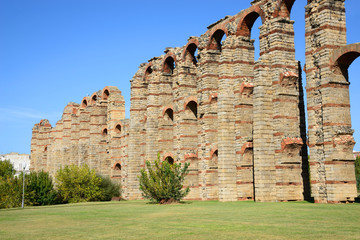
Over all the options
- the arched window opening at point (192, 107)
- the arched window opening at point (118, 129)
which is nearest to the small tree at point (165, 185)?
the arched window opening at point (192, 107)

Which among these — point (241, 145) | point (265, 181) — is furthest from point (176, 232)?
point (241, 145)

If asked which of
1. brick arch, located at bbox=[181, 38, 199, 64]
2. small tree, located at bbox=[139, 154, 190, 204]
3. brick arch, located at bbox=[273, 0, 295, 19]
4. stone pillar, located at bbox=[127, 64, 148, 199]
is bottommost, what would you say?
small tree, located at bbox=[139, 154, 190, 204]

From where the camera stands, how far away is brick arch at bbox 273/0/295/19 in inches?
855

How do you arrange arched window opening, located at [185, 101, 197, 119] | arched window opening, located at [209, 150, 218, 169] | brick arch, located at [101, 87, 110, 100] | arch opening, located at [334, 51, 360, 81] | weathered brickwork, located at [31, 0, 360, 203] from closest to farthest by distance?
arch opening, located at [334, 51, 360, 81] < weathered brickwork, located at [31, 0, 360, 203] < arched window opening, located at [209, 150, 218, 169] < arched window opening, located at [185, 101, 197, 119] < brick arch, located at [101, 87, 110, 100]

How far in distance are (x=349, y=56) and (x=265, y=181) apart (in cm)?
721

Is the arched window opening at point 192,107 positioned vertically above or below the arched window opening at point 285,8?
below

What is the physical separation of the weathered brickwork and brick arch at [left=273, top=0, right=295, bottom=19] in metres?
0.05

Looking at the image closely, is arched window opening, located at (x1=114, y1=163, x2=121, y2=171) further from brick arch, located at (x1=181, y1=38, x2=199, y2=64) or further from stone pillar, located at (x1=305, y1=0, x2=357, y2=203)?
stone pillar, located at (x1=305, y1=0, x2=357, y2=203)

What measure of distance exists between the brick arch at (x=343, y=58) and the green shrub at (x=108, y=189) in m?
22.5

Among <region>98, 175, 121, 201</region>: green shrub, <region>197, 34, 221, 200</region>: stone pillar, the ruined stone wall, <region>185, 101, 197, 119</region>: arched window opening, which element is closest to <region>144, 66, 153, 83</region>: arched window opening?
the ruined stone wall

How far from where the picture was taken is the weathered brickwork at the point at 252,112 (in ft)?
60.9

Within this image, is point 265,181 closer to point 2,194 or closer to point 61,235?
point 61,235

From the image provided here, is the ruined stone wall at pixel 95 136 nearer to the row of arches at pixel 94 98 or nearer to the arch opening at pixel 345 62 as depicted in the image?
the row of arches at pixel 94 98

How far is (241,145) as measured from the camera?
23734mm
